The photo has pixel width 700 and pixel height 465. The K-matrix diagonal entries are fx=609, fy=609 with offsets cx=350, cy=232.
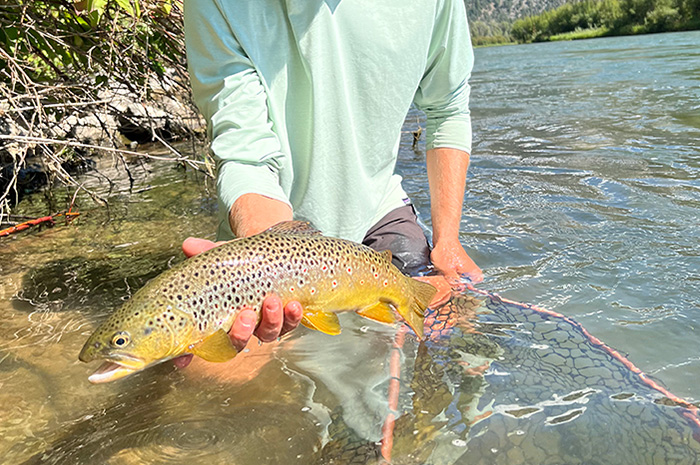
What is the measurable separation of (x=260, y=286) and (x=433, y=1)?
74.5 inches

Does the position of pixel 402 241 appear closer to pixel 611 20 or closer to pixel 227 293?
pixel 227 293

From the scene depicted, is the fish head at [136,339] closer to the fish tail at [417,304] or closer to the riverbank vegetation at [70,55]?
the fish tail at [417,304]

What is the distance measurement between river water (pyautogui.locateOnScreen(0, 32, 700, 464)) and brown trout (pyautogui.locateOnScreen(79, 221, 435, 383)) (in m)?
0.69

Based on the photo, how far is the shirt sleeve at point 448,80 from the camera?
332 cm

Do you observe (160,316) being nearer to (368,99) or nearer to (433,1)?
(368,99)

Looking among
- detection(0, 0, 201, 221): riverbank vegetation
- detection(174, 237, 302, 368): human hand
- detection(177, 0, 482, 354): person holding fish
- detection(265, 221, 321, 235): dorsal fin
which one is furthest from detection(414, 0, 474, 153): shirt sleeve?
detection(0, 0, 201, 221): riverbank vegetation

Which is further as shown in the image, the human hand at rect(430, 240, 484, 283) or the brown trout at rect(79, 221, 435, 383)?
the human hand at rect(430, 240, 484, 283)

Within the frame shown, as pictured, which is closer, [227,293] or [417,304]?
[227,293]

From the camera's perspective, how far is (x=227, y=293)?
191cm

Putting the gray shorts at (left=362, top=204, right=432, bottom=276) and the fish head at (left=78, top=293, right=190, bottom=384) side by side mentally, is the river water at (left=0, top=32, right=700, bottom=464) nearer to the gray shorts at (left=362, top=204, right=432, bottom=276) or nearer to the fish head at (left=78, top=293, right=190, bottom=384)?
the gray shorts at (left=362, top=204, right=432, bottom=276)

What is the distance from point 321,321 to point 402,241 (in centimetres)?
128

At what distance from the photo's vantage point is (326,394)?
9.39 feet

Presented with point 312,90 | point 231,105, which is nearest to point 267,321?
point 231,105

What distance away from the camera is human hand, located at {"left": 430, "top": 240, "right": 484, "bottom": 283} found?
3375 mm
